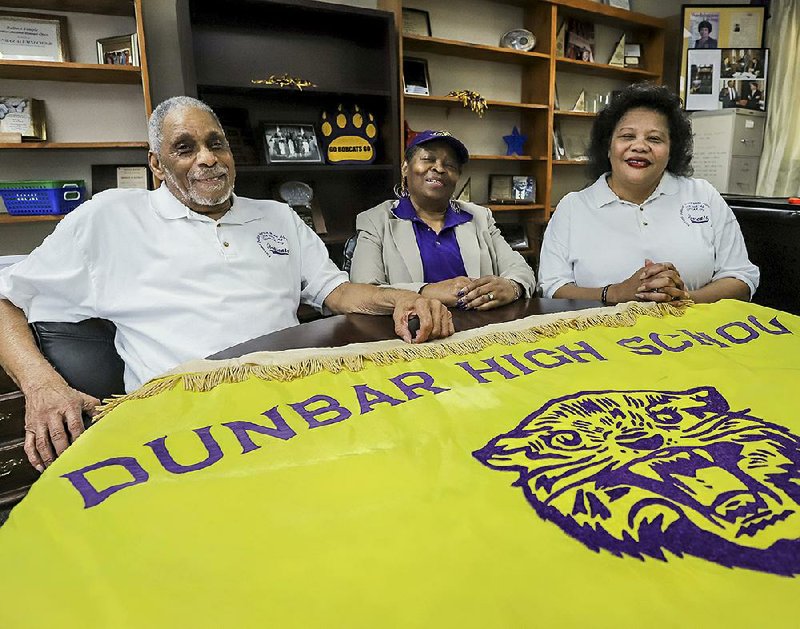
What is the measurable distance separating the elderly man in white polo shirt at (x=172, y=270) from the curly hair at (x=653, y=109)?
1199 millimetres

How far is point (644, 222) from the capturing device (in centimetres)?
191

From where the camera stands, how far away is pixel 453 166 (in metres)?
2.19

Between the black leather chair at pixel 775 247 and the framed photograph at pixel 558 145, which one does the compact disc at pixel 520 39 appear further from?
the black leather chair at pixel 775 247

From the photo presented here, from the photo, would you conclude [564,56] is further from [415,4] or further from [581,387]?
[581,387]

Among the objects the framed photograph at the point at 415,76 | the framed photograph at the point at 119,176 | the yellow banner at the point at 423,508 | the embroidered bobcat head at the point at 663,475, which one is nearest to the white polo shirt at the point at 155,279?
the yellow banner at the point at 423,508

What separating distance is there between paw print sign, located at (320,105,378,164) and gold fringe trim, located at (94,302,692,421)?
241 centimetres

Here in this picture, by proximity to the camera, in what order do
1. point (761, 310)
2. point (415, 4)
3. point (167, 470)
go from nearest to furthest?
point (167, 470)
point (761, 310)
point (415, 4)

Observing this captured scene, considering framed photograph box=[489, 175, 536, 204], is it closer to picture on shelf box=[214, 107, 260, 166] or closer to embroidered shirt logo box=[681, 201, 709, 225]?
picture on shelf box=[214, 107, 260, 166]

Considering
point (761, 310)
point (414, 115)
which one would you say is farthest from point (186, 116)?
point (414, 115)

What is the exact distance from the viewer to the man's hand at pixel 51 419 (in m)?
1.07

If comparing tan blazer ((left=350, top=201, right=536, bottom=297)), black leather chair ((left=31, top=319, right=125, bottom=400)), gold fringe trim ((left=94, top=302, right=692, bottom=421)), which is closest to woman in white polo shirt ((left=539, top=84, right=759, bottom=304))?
tan blazer ((left=350, top=201, right=536, bottom=297))

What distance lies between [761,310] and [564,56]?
147 inches

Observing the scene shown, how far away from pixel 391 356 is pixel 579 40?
4.50 m

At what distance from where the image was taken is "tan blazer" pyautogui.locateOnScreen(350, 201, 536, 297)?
6.73ft
